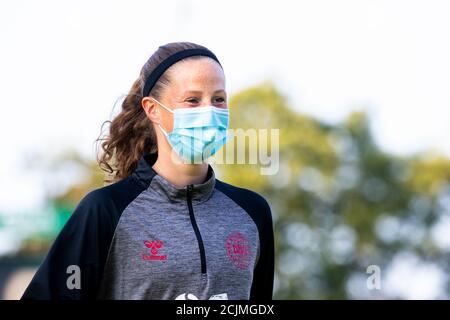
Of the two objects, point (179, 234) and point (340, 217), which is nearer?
point (179, 234)

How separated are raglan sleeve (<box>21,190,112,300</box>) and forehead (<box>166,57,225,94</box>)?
59 centimetres

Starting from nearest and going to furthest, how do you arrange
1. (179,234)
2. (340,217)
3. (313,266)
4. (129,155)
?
(179,234)
(129,155)
(313,266)
(340,217)

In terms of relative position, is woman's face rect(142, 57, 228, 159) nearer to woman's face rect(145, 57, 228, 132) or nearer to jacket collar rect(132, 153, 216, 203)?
woman's face rect(145, 57, 228, 132)

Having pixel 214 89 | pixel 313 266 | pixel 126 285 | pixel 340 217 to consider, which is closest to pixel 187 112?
pixel 214 89

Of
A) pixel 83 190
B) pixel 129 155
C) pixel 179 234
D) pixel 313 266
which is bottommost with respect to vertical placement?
pixel 179 234

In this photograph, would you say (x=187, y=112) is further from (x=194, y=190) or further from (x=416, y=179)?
(x=416, y=179)

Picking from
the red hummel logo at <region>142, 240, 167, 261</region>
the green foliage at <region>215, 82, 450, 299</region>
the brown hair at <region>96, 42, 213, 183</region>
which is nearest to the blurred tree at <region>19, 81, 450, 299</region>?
the green foliage at <region>215, 82, 450, 299</region>

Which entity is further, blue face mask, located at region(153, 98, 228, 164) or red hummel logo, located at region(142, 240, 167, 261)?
blue face mask, located at region(153, 98, 228, 164)

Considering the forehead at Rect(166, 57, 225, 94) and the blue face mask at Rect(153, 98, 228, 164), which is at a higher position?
the forehead at Rect(166, 57, 225, 94)

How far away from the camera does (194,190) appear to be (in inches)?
176

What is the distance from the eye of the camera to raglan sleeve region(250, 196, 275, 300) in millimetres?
4648

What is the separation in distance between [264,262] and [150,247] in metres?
0.60

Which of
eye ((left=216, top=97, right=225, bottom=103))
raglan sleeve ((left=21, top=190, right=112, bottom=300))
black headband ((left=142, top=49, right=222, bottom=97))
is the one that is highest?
black headband ((left=142, top=49, right=222, bottom=97))

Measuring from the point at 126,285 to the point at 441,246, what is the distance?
25665 millimetres
